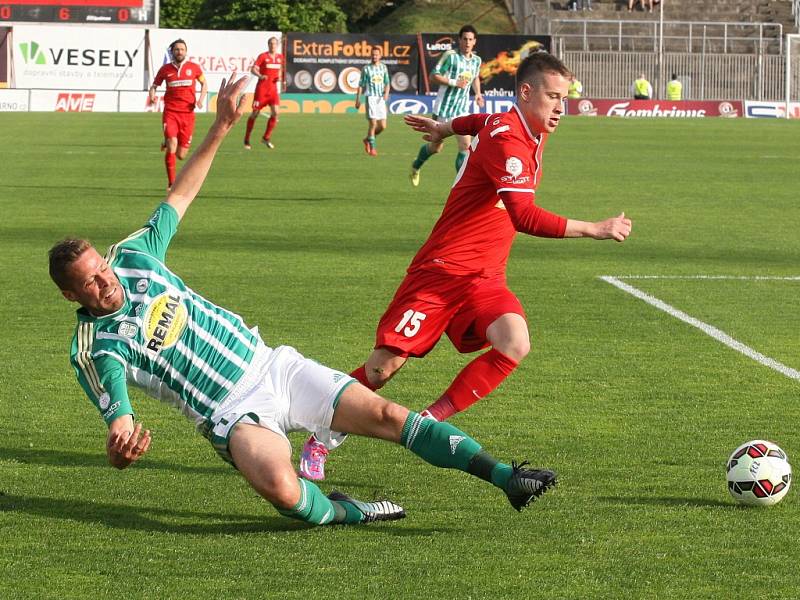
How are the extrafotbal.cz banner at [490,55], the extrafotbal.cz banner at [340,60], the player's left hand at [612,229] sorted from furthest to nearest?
the extrafotbal.cz banner at [490,55] < the extrafotbal.cz banner at [340,60] < the player's left hand at [612,229]

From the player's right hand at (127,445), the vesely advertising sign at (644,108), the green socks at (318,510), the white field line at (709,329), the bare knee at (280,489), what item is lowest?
the white field line at (709,329)

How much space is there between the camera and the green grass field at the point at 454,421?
4.60 m

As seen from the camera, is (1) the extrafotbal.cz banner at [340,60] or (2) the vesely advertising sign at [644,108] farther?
(1) the extrafotbal.cz banner at [340,60]

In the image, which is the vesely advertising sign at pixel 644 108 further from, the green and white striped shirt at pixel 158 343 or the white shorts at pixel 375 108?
the green and white striped shirt at pixel 158 343

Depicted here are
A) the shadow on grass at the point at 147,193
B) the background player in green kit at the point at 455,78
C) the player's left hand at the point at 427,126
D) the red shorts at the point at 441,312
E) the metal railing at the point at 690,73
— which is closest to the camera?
the red shorts at the point at 441,312

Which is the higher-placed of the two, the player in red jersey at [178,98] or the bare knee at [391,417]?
the player in red jersey at [178,98]

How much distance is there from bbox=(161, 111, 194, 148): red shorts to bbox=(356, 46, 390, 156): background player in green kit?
5.56m

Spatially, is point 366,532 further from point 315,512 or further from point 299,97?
point 299,97

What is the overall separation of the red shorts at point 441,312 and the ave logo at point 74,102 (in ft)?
130

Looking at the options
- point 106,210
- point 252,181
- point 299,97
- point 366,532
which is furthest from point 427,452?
point 299,97

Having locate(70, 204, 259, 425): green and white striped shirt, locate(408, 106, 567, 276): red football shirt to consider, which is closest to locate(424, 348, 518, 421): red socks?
locate(408, 106, 567, 276): red football shirt

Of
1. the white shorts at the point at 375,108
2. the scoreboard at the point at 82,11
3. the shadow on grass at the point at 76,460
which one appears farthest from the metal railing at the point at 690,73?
the shadow on grass at the point at 76,460

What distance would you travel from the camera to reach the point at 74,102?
145 feet

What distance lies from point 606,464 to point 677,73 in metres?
50.7
